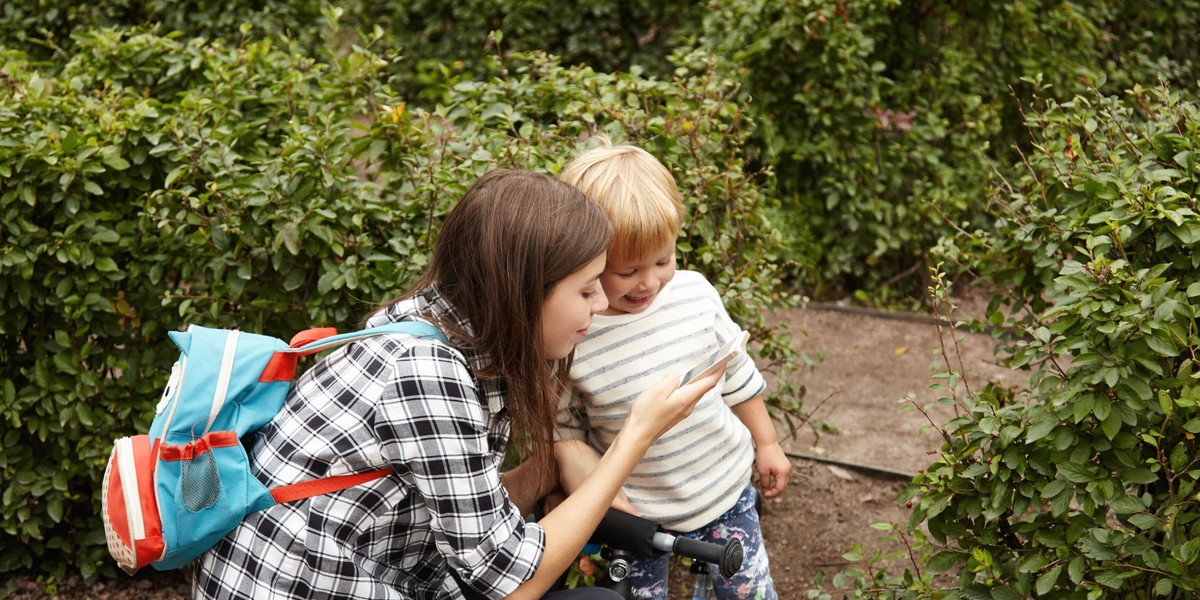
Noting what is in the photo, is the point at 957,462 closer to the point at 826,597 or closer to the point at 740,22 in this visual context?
the point at 826,597

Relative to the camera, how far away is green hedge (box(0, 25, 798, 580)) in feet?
9.64

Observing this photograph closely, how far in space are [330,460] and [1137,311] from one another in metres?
1.49

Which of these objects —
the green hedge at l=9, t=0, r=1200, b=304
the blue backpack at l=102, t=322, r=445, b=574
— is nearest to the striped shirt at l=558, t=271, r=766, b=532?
the blue backpack at l=102, t=322, r=445, b=574

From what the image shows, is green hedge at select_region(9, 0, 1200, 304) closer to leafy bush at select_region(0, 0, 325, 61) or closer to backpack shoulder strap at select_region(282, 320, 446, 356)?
leafy bush at select_region(0, 0, 325, 61)

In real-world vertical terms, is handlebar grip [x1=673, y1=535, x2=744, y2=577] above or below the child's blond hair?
below

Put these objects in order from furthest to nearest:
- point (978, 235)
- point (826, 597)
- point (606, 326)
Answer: point (978, 235), point (826, 597), point (606, 326)

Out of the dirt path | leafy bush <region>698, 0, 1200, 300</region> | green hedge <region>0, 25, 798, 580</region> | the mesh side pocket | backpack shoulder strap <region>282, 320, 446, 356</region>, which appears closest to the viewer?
the mesh side pocket

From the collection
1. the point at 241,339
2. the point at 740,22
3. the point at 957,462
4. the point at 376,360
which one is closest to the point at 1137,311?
the point at 957,462

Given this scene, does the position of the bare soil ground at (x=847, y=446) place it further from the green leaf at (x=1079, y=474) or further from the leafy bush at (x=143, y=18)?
the leafy bush at (x=143, y=18)

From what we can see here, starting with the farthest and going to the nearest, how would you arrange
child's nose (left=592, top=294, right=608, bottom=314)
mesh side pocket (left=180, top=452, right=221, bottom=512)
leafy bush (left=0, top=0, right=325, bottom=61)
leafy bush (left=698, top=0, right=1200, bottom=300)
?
leafy bush (left=0, top=0, right=325, bottom=61) → leafy bush (left=698, top=0, right=1200, bottom=300) → child's nose (left=592, top=294, right=608, bottom=314) → mesh side pocket (left=180, top=452, right=221, bottom=512)

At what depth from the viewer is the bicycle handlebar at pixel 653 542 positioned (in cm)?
213

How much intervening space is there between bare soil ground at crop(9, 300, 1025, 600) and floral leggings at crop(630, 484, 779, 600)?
1.31 feet

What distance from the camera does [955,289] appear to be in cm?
615

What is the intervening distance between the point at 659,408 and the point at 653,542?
285 millimetres
